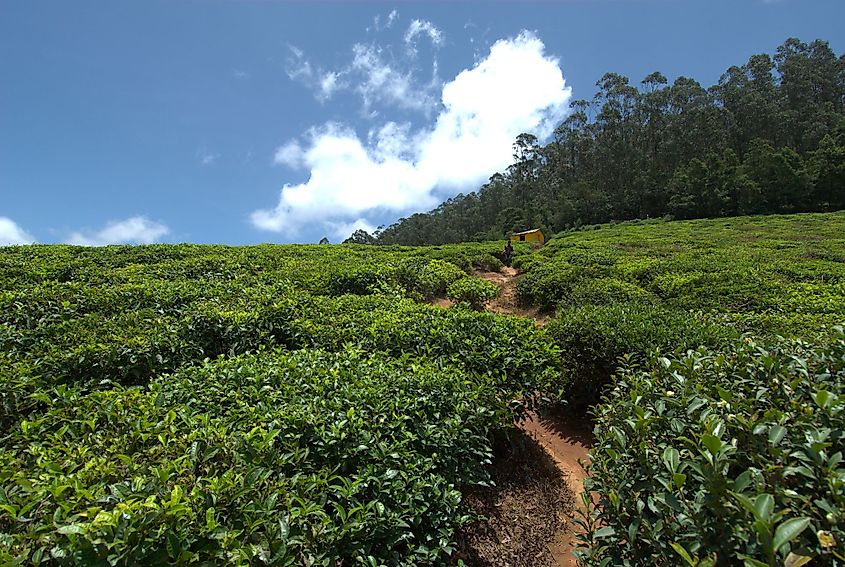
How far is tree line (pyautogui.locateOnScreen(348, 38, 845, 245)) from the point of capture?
36.5 meters

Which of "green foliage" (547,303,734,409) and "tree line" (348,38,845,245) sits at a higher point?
"tree line" (348,38,845,245)

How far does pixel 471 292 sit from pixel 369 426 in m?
6.01

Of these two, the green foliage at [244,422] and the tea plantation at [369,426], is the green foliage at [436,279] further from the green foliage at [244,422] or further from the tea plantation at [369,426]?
the green foliage at [244,422]

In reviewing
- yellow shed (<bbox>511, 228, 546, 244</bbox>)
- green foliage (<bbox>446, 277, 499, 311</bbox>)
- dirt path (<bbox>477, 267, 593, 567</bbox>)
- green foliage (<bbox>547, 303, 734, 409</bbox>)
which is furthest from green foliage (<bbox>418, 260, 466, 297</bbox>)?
yellow shed (<bbox>511, 228, 546, 244</bbox>)

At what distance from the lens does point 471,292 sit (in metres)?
8.66

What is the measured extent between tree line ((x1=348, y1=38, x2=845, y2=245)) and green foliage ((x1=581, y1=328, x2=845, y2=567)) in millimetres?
40353

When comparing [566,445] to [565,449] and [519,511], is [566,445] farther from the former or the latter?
[519,511]

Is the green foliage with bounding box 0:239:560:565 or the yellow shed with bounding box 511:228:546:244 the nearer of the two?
the green foliage with bounding box 0:239:560:565

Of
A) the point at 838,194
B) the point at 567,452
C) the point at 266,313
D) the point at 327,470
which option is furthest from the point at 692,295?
the point at 838,194

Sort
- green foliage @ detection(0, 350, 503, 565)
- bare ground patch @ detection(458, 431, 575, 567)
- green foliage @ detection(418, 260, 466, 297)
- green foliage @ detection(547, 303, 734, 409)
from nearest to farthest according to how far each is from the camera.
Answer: green foliage @ detection(0, 350, 503, 565) → bare ground patch @ detection(458, 431, 575, 567) → green foliage @ detection(547, 303, 734, 409) → green foliage @ detection(418, 260, 466, 297)

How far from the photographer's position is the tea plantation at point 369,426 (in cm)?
165

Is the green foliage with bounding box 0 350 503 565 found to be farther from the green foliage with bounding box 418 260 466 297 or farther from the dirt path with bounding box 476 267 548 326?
the dirt path with bounding box 476 267 548 326

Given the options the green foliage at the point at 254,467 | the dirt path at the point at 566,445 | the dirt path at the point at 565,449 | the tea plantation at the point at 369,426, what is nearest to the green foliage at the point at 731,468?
the tea plantation at the point at 369,426

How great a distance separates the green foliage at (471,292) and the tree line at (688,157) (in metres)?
34.1
